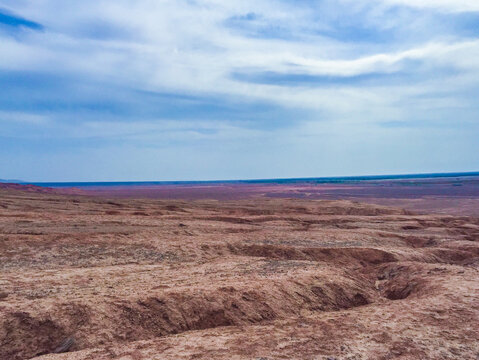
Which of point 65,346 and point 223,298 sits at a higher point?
point 223,298

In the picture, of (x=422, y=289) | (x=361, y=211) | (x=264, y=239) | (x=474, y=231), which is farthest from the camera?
(x=361, y=211)

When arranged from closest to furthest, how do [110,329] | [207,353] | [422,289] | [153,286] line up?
[207,353] → [110,329] → [153,286] → [422,289]

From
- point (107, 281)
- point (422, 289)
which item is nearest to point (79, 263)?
point (107, 281)

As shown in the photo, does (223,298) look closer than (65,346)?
No

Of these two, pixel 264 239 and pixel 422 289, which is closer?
pixel 422 289

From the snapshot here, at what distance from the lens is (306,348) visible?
26.3 ft

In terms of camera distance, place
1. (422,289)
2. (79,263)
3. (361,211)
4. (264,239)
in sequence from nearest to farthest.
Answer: (422,289)
(79,263)
(264,239)
(361,211)

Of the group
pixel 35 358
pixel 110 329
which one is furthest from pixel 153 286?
pixel 35 358

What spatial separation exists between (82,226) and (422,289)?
16.7 metres

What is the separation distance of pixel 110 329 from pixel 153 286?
241 cm

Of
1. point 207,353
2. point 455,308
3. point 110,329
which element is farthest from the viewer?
point 455,308

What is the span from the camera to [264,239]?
20.2m

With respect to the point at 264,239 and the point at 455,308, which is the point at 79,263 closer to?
the point at 264,239

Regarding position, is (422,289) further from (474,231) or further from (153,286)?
(474,231)
